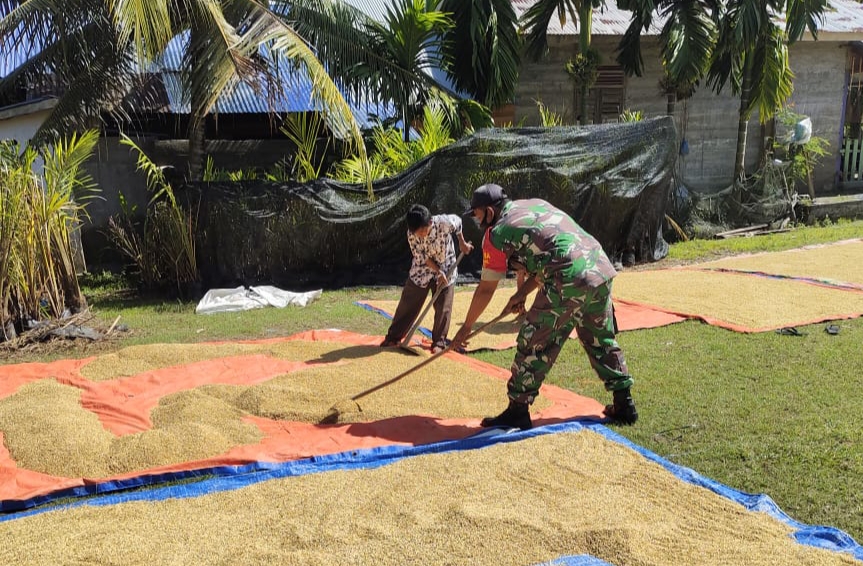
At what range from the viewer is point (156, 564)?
257cm

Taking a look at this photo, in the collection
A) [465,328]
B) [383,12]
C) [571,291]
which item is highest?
[383,12]

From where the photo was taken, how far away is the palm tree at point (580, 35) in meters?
11.1

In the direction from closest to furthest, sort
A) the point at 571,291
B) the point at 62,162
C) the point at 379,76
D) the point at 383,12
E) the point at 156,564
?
the point at 156,564, the point at 571,291, the point at 62,162, the point at 379,76, the point at 383,12

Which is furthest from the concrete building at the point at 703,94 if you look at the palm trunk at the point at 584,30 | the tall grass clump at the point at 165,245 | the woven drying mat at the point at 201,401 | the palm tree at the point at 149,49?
the woven drying mat at the point at 201,401

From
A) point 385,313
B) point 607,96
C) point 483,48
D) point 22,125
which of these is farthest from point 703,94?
point 22,125

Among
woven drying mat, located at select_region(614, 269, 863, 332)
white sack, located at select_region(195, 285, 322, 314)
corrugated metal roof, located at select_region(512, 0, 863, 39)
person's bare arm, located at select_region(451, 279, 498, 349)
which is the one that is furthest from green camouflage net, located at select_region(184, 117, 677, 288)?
person's bare arm, located at select_region(451, 279, 498, 349)

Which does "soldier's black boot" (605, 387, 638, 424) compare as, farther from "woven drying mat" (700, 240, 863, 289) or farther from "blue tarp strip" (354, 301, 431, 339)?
"woven drying mat" (700, 240, 863, 289)

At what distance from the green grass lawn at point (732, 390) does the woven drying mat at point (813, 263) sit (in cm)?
200

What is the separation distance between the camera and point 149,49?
22.4ft

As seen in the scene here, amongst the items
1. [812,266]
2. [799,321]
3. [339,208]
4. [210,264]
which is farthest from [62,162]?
[812,266]

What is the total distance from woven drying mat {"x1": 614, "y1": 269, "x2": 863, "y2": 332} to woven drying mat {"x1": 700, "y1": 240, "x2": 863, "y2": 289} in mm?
506

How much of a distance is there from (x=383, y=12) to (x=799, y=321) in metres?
9.75

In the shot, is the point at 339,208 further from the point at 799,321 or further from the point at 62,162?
the point at 799,321

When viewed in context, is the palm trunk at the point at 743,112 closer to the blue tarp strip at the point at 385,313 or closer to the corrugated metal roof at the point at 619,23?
the corrugated metal roof at the point at 619,23
